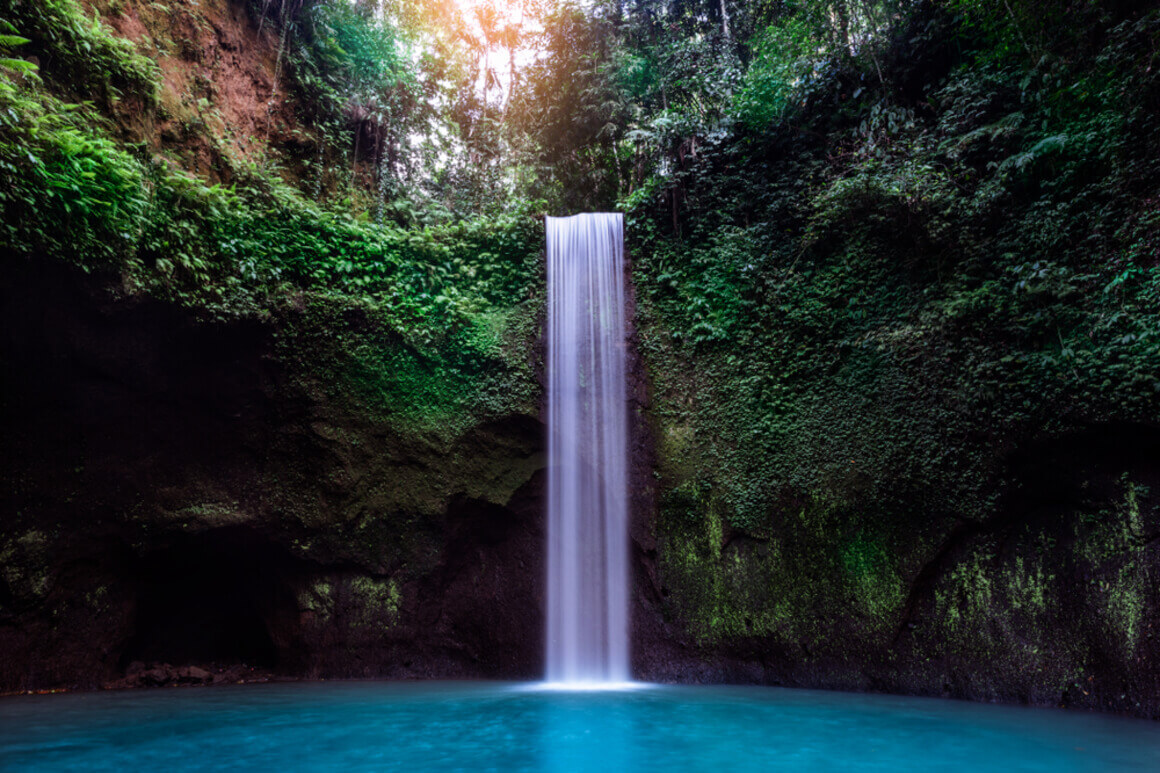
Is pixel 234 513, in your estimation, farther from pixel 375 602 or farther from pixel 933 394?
pixel 933 394

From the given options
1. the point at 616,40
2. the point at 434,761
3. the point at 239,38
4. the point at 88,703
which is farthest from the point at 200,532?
the point at 616,40

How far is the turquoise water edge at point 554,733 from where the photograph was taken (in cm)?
446

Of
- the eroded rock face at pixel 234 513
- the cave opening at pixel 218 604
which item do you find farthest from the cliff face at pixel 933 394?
the cave opening at pixel 218 604

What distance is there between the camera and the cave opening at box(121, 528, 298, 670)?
356 inches

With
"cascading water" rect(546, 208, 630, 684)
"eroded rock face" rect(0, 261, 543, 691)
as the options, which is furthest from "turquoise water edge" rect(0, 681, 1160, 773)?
"cascading water" rect(546, 208, 630, 684)

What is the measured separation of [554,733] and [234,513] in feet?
19.2

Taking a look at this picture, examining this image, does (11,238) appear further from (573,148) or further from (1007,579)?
(573,148)

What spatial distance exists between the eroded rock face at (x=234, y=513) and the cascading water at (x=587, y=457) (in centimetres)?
40

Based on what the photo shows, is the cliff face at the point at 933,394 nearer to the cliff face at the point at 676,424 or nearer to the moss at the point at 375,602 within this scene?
the cliff face at the point at 676,424

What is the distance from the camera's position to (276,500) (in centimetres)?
905

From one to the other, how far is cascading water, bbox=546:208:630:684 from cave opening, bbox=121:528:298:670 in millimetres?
3956

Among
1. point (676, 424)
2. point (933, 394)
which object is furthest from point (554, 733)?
point (933, 394)

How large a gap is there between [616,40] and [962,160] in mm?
10546

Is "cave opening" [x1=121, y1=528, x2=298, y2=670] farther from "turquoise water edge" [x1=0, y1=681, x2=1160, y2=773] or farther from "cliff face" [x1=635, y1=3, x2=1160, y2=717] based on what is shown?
"cliff face" [x1=635, y1=3, x2=1160, y2=717]
